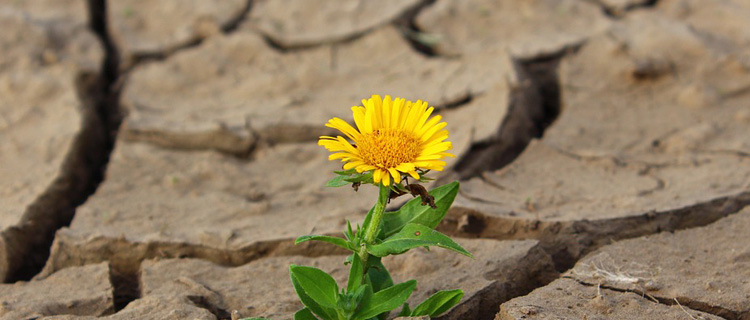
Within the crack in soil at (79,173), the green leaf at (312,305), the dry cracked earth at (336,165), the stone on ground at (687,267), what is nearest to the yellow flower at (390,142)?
the green leaf at (312,305)

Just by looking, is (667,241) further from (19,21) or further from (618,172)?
(19,21)

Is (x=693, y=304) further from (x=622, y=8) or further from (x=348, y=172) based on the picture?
(x=622, y=8)

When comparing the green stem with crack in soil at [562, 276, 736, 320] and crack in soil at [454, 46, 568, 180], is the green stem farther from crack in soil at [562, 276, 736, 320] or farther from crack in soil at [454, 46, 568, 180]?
crack in soil at [454, 46, 568, 180]

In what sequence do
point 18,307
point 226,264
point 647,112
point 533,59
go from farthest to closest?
point 533,59 → point 647,112 → point 226,264 → point 18,307

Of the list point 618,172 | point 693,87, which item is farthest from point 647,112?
point 618,172

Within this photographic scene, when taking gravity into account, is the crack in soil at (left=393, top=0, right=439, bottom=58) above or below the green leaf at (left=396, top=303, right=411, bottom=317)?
above

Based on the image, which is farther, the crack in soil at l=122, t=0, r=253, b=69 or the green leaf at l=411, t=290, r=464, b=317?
the crack in soil at l=122, t=0, r=253, b=69

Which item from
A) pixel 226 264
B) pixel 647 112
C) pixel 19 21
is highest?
pixel 19 21

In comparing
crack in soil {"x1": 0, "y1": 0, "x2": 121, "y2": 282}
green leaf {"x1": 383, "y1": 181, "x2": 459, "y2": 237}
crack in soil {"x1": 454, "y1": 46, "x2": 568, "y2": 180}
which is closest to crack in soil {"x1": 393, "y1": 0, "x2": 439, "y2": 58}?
crack in soil {"x1": 454, "y1": 46, "x2": 568, "y2": 180}
